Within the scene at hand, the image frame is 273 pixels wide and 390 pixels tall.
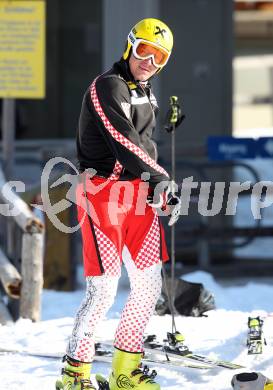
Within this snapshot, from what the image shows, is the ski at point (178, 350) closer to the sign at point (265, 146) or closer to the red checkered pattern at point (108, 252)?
the red checkered pattern at point (108, 252)

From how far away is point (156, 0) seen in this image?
33.7 ft

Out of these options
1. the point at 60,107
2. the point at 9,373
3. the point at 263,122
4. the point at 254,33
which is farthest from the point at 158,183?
the point at 254,33

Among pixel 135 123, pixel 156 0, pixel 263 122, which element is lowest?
pixel 263 122

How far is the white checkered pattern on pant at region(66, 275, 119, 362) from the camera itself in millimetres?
5109

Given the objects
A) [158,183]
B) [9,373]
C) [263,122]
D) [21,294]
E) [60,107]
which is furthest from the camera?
[263,122]

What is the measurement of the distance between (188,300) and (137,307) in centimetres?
216

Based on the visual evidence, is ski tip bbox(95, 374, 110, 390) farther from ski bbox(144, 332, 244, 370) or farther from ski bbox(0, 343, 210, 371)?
ski bbox(144, 332, 244, 370)

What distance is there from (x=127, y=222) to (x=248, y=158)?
4980 millimetres

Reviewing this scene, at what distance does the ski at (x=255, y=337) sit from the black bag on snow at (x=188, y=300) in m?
1.02

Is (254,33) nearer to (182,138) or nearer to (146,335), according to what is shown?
(182,138)

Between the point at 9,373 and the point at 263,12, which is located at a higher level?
the point at 263,12

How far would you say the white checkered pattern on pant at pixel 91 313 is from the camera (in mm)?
5109

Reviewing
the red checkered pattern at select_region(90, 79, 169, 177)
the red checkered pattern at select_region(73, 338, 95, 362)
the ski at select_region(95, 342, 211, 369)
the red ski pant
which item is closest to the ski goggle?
the red checkered pattern at select_region(90, 79, 169, 177)

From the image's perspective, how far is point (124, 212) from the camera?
520 cm
